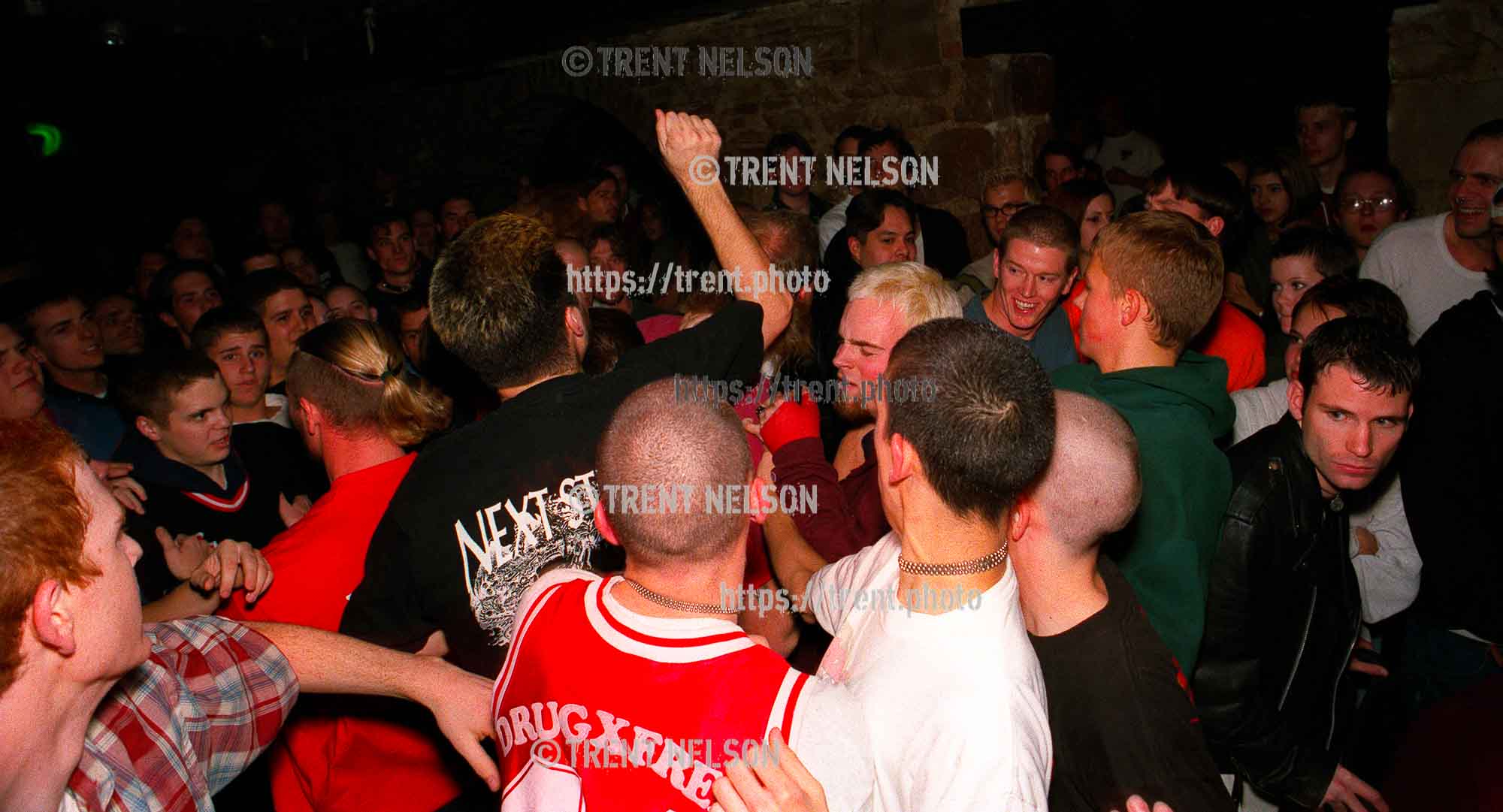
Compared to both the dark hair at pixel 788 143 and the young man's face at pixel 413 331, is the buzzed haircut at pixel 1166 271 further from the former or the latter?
the dark hair at pixel 788 143

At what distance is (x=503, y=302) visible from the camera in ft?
6.41

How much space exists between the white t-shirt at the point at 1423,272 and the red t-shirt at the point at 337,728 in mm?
3438

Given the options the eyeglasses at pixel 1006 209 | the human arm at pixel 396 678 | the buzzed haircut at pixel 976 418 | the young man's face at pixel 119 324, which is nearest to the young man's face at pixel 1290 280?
the eyeglasses at pixel 1006 209

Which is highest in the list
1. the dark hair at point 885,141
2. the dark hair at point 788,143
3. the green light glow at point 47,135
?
the green light glow at point 47,135

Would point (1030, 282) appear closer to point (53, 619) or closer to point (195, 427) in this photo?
point (195, 427)

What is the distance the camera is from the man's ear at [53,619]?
48.2 inches

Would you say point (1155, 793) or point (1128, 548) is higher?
point (1128, 548)

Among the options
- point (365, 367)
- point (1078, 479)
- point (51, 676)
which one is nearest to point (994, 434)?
point (1078, 479)

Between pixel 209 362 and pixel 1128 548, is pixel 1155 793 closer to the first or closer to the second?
pixel 1128 548

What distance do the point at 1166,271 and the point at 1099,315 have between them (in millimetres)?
175

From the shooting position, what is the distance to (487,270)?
198cm

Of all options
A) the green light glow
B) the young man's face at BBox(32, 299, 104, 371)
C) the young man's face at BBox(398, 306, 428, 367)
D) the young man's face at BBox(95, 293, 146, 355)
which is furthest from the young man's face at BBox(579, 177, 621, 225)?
the green light glow

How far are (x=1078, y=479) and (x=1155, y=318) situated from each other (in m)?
0.75

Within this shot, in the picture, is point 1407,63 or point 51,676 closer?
point 51,676
